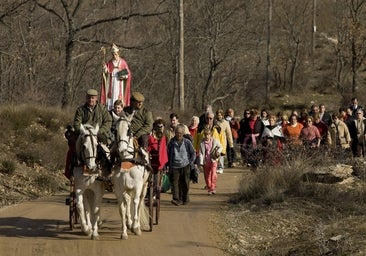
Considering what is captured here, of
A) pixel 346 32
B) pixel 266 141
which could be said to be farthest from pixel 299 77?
pixel 266 141

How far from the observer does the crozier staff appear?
662 inches

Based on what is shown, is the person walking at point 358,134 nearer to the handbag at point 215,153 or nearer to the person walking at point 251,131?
the person walking at point 251,131

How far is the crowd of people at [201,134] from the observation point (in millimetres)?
14281

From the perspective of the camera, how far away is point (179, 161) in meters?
17.9

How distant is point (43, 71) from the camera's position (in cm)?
4216

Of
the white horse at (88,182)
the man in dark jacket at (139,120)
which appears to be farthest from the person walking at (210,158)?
the white horse at (88,182)

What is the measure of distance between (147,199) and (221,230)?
1.55m

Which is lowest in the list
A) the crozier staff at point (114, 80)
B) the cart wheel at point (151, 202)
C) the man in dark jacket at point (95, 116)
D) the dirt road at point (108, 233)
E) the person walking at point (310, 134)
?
the dirt road at point (108, 233)

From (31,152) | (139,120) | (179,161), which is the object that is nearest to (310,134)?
(179,161)

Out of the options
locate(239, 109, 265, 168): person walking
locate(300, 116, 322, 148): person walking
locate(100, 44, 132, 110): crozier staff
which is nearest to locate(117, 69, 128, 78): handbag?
locate(100, 44, 132, 110): crozier staff

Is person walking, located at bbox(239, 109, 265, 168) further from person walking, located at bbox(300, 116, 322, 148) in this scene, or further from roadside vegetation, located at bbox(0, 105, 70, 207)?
roadside vegetation, located at bbox(0, 105, 70, 207)

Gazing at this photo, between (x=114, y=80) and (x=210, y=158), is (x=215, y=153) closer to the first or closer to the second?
(x=210, y=158)

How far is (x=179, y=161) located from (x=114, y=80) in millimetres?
2409

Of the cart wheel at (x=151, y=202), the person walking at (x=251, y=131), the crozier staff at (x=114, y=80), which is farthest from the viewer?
the person walking at (x=251, y=131)
